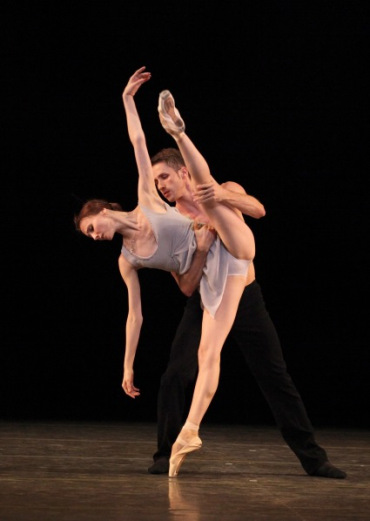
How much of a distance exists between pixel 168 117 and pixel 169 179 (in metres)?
0.45

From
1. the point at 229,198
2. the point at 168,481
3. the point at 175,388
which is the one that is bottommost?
the point at 168,481

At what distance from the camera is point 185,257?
332 cm

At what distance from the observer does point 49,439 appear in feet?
14.1

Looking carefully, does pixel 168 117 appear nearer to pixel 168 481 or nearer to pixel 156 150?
pixel 168 481

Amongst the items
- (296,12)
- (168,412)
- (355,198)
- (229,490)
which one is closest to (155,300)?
(355,198)

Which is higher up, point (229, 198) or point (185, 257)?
point (229, 198)

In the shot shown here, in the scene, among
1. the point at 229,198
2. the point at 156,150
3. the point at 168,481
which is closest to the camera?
the point at 168,481

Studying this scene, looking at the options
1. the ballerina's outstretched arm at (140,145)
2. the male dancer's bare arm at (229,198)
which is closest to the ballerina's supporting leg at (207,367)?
the male dancer's bare arm at (229,198)

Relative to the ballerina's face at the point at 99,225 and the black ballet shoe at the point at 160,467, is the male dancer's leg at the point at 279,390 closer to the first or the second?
the black ballet shoe at the point at 160,467

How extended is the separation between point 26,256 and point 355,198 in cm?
190

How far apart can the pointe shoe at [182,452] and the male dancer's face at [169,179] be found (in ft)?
2.82

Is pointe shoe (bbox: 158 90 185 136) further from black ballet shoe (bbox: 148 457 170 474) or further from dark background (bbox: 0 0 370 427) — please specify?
dark background (bbox: 0 0 370 427)

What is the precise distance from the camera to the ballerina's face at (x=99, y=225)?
10.6ft

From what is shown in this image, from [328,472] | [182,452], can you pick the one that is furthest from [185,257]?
[328,472]
